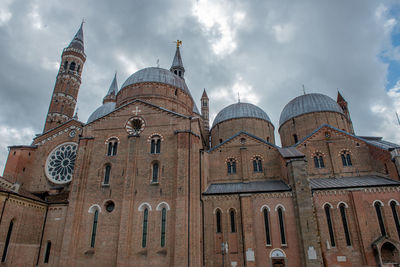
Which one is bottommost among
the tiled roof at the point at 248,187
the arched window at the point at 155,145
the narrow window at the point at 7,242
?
the narrow window at the point at 7,242

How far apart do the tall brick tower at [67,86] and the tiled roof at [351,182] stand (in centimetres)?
3371

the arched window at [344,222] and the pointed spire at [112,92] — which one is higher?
the pointed spire at [112,92]

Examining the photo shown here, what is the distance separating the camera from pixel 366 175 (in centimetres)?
2469

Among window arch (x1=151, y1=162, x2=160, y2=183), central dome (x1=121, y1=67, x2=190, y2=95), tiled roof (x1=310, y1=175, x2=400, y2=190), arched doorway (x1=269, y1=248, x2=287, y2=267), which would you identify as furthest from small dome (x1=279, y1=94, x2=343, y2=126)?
window arch (x1=151, y1=162, x2=160, y2=183)

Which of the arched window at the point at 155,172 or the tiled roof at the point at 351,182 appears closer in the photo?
the tiled roof at the point at 351,182

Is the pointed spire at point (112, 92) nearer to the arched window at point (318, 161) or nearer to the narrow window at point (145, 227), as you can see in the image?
the narrow window at point (145, 227)

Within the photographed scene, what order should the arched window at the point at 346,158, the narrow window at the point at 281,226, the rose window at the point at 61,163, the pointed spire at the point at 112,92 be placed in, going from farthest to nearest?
the pointed spire at the point at 112,92
the rose window at the point at 61,163
the arched window at the point at 346,158
the narrow window at the point at 281,226

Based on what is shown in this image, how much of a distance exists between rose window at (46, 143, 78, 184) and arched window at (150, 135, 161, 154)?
402 inches

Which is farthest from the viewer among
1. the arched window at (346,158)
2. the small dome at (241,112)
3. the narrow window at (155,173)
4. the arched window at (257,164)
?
the small dome at (241,112)

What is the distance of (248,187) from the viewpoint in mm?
23625

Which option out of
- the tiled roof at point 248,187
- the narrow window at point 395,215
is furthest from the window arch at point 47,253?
the narrow window at point 395,215

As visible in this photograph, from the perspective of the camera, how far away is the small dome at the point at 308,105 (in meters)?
32.7

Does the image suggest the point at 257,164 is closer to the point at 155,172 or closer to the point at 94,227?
the point at 155,172

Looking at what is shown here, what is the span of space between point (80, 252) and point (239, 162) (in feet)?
52.0
